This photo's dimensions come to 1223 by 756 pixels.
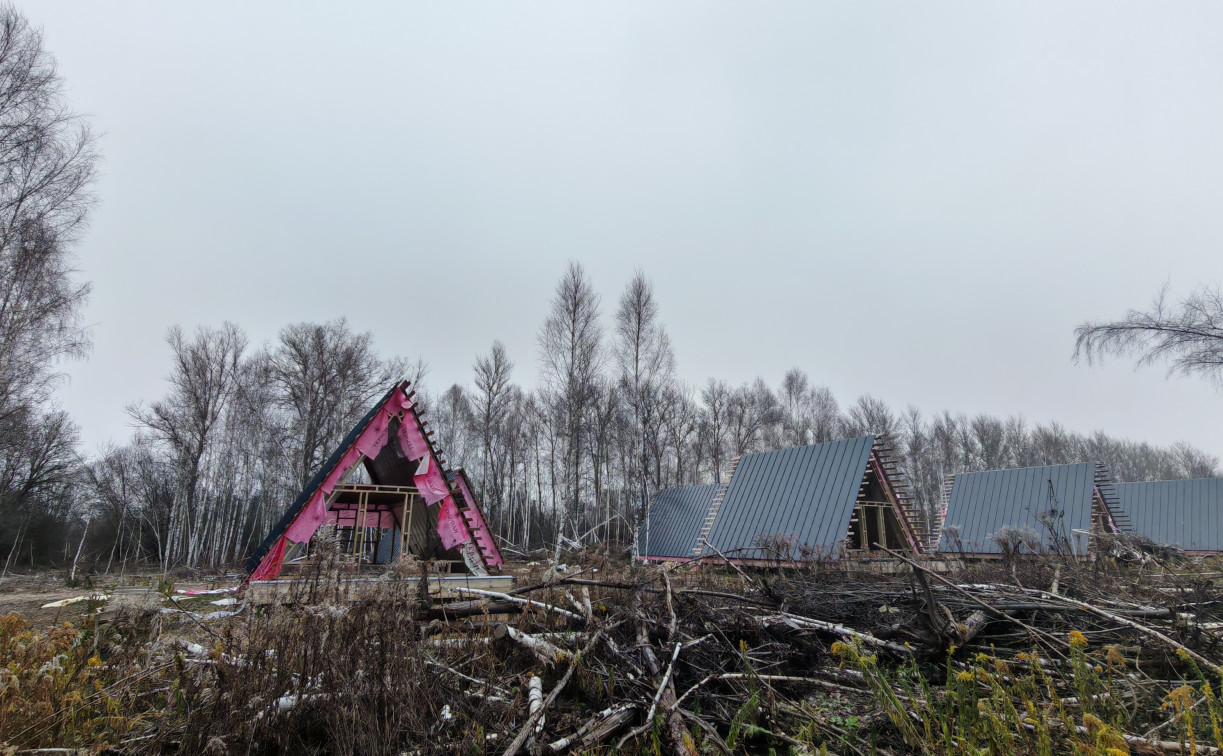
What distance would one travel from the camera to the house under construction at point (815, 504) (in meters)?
15.0

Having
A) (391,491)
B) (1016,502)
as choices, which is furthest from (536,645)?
(1016,502)

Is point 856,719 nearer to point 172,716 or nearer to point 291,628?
point 291,628

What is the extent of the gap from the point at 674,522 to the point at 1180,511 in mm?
18451

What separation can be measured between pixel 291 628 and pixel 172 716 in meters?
0.73

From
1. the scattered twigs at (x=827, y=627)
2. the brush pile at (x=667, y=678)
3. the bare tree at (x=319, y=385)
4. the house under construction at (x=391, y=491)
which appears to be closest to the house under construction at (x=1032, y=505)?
the brush pile at (x=667, y=678)

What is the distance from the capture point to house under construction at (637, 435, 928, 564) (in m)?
15.0

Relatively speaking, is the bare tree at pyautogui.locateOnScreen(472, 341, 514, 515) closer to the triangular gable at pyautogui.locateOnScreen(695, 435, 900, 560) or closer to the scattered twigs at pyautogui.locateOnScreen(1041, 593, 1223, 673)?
the triangular gable at pyautogui.locateOnScreen(695, 435, 900, 560)

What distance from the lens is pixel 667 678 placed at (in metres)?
3.89

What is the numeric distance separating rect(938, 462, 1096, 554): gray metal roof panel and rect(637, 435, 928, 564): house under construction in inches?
68.9

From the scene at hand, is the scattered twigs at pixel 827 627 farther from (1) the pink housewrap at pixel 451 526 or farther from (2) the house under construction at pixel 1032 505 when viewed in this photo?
(2) the house under construction at pixel 1032 505

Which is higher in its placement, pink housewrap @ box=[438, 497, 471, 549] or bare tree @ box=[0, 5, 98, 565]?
bare tree @ box=[0, 5, 98, 565]

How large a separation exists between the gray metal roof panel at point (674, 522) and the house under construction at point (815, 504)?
12 centimetres

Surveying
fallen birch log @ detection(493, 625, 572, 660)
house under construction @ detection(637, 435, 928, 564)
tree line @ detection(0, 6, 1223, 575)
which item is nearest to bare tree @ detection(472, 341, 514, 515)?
Result: tree line @ detection(0, 6, 1223, 575)

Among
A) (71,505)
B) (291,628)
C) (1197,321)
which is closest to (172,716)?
(291,628)
